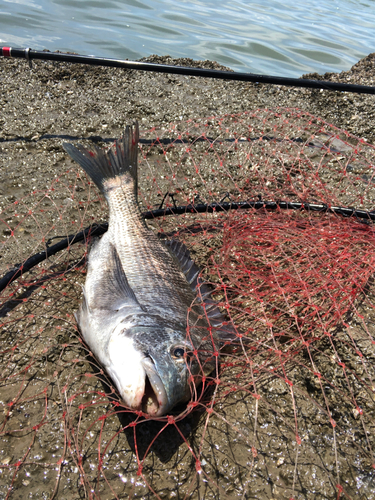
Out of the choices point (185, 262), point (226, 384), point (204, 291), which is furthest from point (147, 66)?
point (226, 384)

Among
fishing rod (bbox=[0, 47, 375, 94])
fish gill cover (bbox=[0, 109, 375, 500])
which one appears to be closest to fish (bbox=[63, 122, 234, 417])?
fish gill cover (bbox=[0, 109, 375, 500])

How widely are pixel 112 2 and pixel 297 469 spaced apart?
17.9 metres

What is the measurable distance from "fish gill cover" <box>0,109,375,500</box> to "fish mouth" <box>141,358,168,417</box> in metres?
0.09

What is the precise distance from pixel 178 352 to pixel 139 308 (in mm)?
502

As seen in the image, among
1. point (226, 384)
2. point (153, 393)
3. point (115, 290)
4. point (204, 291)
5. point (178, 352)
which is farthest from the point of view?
point (204, 291)

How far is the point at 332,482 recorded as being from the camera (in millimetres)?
2248

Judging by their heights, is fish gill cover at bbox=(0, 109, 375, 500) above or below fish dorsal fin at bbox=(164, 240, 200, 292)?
below

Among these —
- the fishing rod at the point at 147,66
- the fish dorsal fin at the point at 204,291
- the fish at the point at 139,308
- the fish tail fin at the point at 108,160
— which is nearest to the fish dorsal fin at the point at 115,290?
the fish at the point at 139,308

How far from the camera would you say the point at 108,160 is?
3695 mm

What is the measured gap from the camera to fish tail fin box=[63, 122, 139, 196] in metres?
3.64

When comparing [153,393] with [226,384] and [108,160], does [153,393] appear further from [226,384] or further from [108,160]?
[108,160]

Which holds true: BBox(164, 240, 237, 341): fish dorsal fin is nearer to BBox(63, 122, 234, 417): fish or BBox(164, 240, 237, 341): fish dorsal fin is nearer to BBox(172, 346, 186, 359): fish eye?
BBox(63, 122, 234, 417): fish

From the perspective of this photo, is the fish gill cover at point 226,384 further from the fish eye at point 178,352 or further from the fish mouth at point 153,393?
the fish eye at point 178,352

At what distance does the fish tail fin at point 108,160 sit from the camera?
3.64 m
